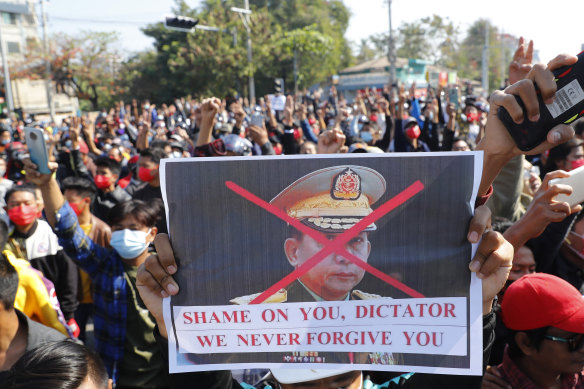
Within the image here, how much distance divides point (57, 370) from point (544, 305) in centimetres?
172

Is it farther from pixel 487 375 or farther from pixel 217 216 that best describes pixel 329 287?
pixel 487 375

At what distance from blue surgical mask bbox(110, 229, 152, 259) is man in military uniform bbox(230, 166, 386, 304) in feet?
6.01

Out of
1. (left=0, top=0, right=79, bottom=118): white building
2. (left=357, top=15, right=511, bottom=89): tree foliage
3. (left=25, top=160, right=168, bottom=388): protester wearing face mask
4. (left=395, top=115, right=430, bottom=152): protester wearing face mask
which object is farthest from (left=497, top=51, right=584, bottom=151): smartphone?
(left=357, top=15, right=511, bottom=89): tree foliage

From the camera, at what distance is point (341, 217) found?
1.38m

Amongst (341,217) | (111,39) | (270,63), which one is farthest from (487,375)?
(111,39)

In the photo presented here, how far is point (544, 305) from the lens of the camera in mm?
2027

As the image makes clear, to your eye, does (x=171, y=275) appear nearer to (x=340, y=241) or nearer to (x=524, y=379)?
(x=340, y=241)

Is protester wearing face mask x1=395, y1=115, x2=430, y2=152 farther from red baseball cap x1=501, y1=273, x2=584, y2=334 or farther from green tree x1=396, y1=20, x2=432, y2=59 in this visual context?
green tree x1=396, y1=20, x2=432, y2=59

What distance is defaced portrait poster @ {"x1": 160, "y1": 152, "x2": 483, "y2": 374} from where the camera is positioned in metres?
1.37

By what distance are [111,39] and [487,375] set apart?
42392 millimetres

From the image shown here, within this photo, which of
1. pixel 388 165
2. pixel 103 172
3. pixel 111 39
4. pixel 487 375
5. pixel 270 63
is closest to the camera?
pixel 388 165

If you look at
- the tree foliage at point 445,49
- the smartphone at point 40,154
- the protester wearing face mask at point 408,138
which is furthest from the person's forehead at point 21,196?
the tree foliage at point 445,49

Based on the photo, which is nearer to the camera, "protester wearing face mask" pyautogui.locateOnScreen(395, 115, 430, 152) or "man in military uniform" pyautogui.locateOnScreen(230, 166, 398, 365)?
"man in military uniform" pyautogui.locateOnScreen(230, 166, 398, 365)

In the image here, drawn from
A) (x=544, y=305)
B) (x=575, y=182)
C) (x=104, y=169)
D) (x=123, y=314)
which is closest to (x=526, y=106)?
(x=575, y=182)
